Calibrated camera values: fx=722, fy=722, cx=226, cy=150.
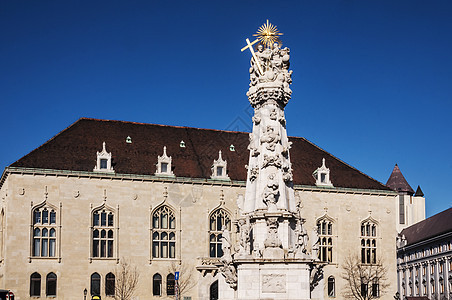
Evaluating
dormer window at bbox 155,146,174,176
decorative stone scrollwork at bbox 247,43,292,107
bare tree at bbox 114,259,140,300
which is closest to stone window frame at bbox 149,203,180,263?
bare tree at bbox 114,259,140,300

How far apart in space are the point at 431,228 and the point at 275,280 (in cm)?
5545

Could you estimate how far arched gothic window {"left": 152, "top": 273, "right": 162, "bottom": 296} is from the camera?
53.2 metres

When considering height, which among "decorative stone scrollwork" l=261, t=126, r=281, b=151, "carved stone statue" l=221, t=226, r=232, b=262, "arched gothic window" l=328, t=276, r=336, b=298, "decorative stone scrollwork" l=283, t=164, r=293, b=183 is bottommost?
"arched gothic window" l=328, t=276, r=336, b=298

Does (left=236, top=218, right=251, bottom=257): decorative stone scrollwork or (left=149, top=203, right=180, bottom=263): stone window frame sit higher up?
(left=149, top=203, right=180, bottom=263): stone window frame

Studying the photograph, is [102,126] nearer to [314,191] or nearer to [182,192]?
[182,192]

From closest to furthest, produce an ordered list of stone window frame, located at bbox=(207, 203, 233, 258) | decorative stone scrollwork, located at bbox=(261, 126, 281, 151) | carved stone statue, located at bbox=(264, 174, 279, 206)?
carved stone statue, located at bbox=(264, 174, 279, 206) < decorative stone scrollwork, located at bbox=(261, 126, 281, 151) < stone window frame, located at bbox=(207, 203, 233, 258)

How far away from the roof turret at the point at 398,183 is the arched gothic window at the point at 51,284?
62.9 metres

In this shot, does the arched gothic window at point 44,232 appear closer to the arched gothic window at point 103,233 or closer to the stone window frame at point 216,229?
the arched gothic window at point 103,233

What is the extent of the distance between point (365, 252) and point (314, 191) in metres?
6.89

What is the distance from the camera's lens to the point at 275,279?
27.0 meters

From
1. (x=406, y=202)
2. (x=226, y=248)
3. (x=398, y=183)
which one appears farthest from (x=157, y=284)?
(x=398, y=183)

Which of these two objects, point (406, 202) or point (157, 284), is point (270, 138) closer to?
point (157, 284)

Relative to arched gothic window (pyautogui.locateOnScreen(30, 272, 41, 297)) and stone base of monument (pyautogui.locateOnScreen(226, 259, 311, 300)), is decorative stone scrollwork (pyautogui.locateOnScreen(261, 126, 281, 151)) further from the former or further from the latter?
arched gothic window (pyautogui.locateOnScreen(30, 272, 41, 297))

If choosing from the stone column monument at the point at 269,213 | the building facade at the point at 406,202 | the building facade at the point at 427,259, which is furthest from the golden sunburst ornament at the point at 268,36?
the building facade at the point at 406,202
